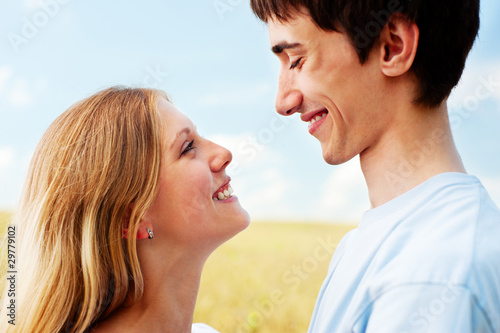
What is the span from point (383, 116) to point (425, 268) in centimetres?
60

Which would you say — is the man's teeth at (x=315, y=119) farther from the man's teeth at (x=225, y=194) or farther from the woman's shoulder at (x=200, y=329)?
the woman's shoulder at (x=200, y=329)

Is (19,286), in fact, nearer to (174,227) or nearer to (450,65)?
(174,227)

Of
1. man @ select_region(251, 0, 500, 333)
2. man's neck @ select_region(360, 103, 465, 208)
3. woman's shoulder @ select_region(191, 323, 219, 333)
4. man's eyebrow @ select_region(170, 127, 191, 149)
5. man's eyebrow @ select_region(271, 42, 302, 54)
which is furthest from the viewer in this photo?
woman's shoulder @ select_region(191, 323, 219, 333)

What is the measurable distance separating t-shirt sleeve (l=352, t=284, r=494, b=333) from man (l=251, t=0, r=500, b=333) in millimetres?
61

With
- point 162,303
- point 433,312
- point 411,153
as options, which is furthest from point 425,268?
point 162,303

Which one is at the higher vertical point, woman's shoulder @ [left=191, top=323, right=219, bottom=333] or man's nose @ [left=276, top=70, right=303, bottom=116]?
man's nose @ [left=276, top=70, right=303, bottom=116]

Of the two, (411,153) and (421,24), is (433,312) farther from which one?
(421,24)

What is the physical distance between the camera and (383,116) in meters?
1.81

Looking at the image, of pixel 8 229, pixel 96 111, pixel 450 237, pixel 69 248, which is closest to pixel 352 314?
pixel 450 237

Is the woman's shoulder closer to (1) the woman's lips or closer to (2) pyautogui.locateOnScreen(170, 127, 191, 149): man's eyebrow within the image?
(1) the woman's lips

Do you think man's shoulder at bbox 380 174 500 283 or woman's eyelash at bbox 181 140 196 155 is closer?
man's shoulder at bbox 380 174 500 283

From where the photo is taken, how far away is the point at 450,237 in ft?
4.83

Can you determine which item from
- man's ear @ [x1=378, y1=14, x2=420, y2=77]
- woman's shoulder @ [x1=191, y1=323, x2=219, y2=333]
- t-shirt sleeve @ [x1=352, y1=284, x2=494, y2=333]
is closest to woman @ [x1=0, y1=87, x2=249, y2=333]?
woman's shoulder @ [x1=191, y1=323, x2=219, y2=333]

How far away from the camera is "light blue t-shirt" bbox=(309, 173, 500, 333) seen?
4.53 feet
